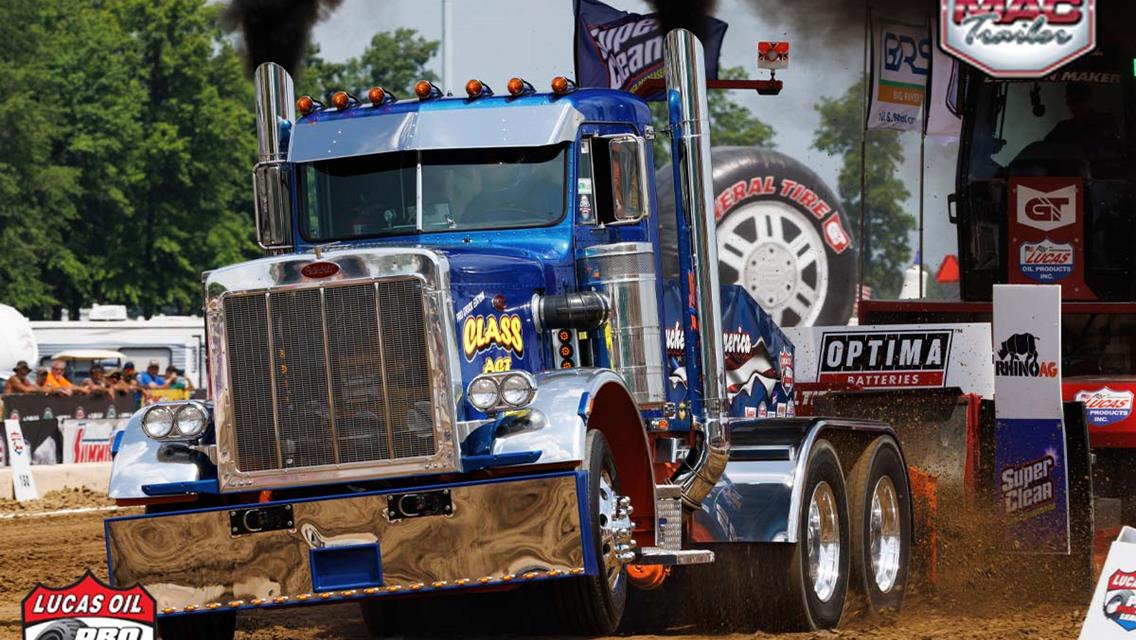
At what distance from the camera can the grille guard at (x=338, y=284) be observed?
774 cm

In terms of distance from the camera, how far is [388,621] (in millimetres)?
10078

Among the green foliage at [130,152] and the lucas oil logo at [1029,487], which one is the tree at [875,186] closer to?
the lucas oil logo at [1029,487]

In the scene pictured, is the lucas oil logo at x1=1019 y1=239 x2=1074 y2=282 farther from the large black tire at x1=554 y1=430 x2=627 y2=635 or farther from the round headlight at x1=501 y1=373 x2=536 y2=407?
the round headlight at x1=501 y1=373 x2=536 y2=407

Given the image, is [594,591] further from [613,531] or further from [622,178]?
[622,178]

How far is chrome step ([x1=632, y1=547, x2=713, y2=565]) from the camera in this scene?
845cm

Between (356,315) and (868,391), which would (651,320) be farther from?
(868,391)

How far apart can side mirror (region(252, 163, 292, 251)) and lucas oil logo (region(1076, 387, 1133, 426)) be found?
5258mm

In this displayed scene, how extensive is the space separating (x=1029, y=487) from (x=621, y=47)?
487cm

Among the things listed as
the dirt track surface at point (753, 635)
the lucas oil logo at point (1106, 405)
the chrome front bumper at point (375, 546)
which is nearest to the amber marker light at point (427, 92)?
the chrome front bumper at point (375, 546)

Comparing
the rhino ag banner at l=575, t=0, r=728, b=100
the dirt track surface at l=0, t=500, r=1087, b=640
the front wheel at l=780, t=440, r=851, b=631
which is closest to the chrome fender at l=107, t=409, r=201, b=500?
the dirt track surface at l=0, t=500, r=1087, b=640

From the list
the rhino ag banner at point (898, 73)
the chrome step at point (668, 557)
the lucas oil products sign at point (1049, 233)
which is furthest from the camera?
the rhino ag banner at point (898, 73)

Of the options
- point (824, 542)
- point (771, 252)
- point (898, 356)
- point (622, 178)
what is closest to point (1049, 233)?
point (898, 356)

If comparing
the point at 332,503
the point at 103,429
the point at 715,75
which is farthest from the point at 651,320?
the point at 103,429

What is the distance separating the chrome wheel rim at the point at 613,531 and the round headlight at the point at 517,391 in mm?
567
